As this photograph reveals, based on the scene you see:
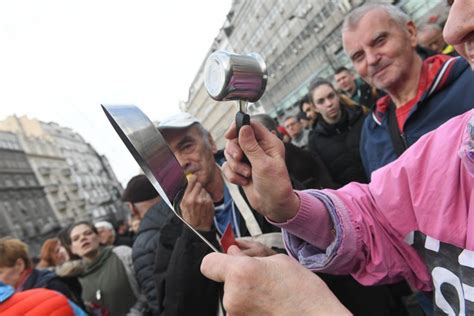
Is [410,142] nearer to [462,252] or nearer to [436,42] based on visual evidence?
[462,252]

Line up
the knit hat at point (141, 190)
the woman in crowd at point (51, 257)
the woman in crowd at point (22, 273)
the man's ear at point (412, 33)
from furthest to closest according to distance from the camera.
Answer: the woman in crowd at point (51, 257), the knit hat at point (141, 190), the woman in crowd at point (22, 273), the man's ear at point (412, 33)

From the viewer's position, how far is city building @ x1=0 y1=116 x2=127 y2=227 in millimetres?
42438

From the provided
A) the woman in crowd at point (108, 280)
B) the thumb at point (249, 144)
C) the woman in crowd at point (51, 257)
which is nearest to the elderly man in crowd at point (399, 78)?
the thumb at point (249, 144)

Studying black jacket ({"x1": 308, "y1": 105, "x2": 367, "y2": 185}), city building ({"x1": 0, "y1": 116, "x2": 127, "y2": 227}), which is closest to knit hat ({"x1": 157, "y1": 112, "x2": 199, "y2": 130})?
black jacket ({"x1": 308, "y1": 105, "x2": 367, "y2": 185})

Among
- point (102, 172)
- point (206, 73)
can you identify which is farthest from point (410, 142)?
point (102, 172)

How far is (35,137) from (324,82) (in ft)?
166

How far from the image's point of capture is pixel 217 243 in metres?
1.43

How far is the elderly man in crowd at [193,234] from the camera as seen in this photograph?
1338 millimetres

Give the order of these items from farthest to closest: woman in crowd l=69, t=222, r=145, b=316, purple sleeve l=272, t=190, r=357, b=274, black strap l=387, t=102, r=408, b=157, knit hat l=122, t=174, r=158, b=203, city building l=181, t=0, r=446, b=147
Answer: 1. city building l=181, t=0, r=446, b=147
2. knit hat l=122, t=174, r=158, b=203
3. woman in crowd l=69, t=222, r=145, b=316
4. black strap l=387, t=102, r=408, b=157
5. purple sleeve l=272, t=190, r=357, b=274

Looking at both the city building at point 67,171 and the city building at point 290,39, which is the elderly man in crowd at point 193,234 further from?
the city building at point 67,171

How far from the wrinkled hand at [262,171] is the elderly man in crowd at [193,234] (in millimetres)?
274

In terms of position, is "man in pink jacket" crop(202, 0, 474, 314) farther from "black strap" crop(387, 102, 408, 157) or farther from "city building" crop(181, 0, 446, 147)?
"city building" crop(181, 0, 446, 147)

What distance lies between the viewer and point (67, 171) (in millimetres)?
49812

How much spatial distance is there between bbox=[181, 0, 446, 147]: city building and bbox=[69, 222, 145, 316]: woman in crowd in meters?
18.3
